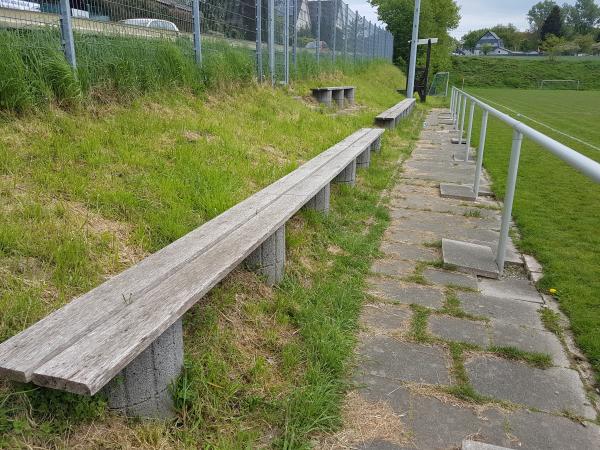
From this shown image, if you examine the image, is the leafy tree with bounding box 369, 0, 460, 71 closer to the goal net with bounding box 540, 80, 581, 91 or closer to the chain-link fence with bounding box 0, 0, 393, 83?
the goal net with bounding box 540, 80, 581, 91

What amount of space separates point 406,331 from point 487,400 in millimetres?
620

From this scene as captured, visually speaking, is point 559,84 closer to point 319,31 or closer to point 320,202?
point 319,31

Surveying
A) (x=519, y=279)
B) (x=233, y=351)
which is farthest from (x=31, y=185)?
(x=519, y=279)

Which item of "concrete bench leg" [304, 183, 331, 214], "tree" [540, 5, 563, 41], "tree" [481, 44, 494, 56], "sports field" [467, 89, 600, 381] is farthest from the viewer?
"tree" [540, 5, 563, 41]

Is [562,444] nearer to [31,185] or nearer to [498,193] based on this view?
[31,185]

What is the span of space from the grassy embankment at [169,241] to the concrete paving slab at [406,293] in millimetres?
157

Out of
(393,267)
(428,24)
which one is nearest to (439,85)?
(428,24)

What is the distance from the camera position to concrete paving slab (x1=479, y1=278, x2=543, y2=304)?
3139 millimetres

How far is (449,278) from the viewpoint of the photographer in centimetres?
338

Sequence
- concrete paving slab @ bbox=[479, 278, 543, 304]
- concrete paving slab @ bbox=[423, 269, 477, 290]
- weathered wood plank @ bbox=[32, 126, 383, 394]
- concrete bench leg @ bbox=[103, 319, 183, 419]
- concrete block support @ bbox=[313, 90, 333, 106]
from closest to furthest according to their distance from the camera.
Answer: weathered wood plank @ bbox=[32, 126, 383, 394] < concrete bench leg @ bbox=[103, 319, 183, 419] < concrete paving slab @ bbox=[479, 278, 543, 304] < concrete paving slab @ bbox=[423, 269, 477, 290] < concrete block support @ bbox=[313, 90, 333, 106]

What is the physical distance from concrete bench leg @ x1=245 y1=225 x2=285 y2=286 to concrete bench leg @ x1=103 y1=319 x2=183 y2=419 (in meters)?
1.02

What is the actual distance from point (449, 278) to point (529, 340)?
2.67 ft

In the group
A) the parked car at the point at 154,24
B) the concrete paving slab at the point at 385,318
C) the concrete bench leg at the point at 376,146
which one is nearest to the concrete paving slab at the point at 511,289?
the concrete paving slab at the point at 385,318

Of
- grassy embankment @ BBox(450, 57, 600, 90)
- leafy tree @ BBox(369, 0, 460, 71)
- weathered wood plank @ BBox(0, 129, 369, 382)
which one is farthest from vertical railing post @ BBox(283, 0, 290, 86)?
grassy embankment @ BBox(450, 57, 600, 90)
